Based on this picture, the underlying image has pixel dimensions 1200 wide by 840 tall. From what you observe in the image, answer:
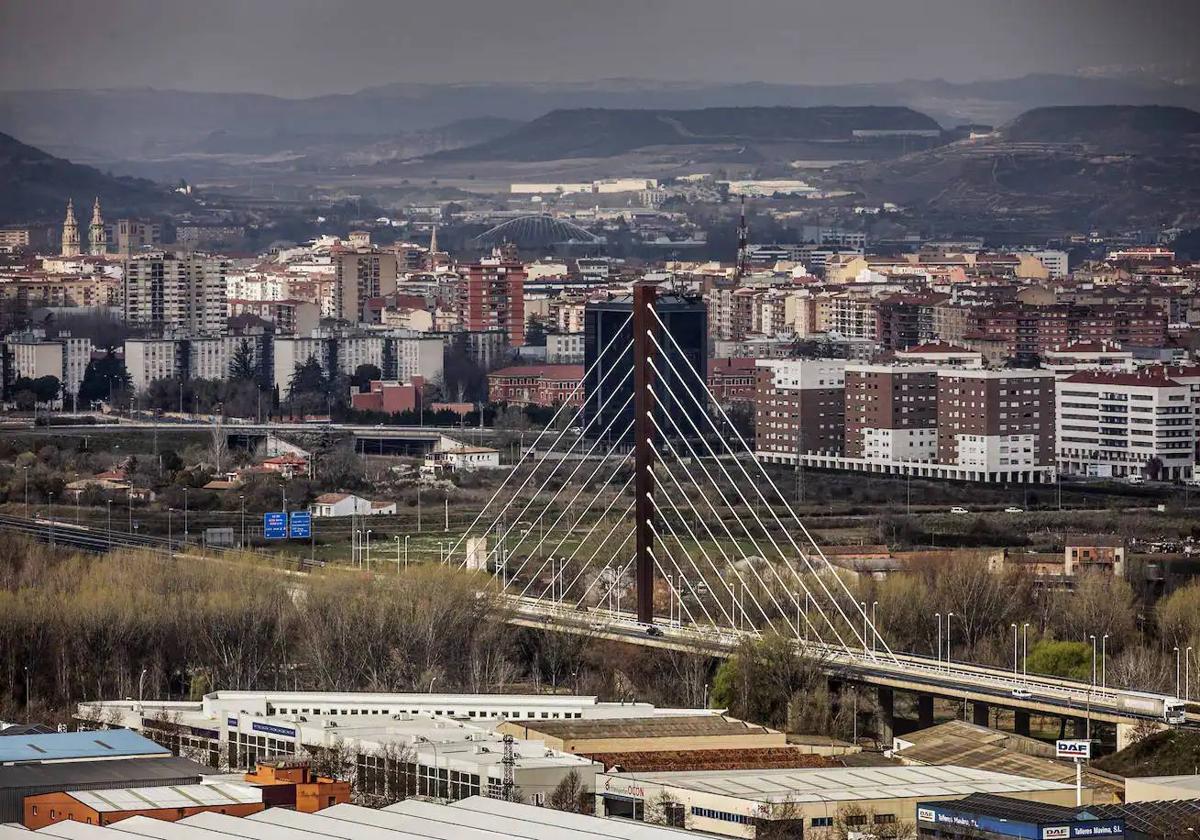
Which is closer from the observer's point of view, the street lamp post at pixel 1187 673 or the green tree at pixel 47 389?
the street lamp post at pixel 1187 673

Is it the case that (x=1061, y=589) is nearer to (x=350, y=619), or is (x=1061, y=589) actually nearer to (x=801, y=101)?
(x=350, y=619)

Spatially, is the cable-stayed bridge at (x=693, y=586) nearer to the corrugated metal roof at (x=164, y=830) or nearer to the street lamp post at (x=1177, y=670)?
the street lamp post at (x=1177, y=670)

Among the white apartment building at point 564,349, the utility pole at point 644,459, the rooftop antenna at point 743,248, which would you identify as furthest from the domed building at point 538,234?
the utility pole at point 644,459

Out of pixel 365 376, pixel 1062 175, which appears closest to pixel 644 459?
pixel 365 376

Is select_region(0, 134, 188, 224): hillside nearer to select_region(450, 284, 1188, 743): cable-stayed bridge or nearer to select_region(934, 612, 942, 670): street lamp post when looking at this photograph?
select_region(450, 284, 1188, 743): cable-stayed bridge

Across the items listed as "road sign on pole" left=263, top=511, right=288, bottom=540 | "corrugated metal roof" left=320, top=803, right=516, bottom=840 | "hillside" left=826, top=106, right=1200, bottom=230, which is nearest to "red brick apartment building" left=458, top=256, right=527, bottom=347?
"hillside" left=826, top=106, right=1200, bottom=230

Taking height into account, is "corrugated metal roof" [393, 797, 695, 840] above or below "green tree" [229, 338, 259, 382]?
below
